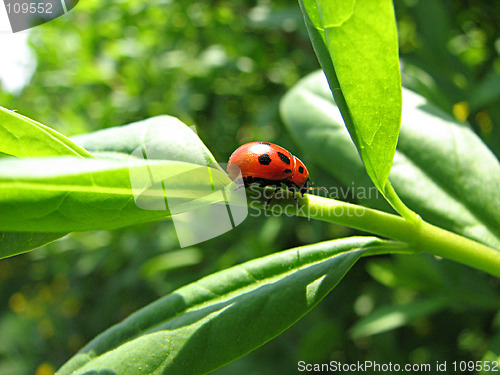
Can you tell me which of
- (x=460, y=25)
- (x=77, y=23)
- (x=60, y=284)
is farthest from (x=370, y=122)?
(x=60, y=284)

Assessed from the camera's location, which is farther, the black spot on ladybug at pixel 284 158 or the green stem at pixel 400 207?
the black spot on ladybug at pixel 284 158

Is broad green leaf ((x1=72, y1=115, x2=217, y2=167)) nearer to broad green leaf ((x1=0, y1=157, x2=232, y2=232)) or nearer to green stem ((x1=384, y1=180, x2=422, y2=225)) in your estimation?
broad green leaf ((x1=0, y1=157, x2=232, y2=232))

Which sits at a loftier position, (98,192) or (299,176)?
(98,192)
